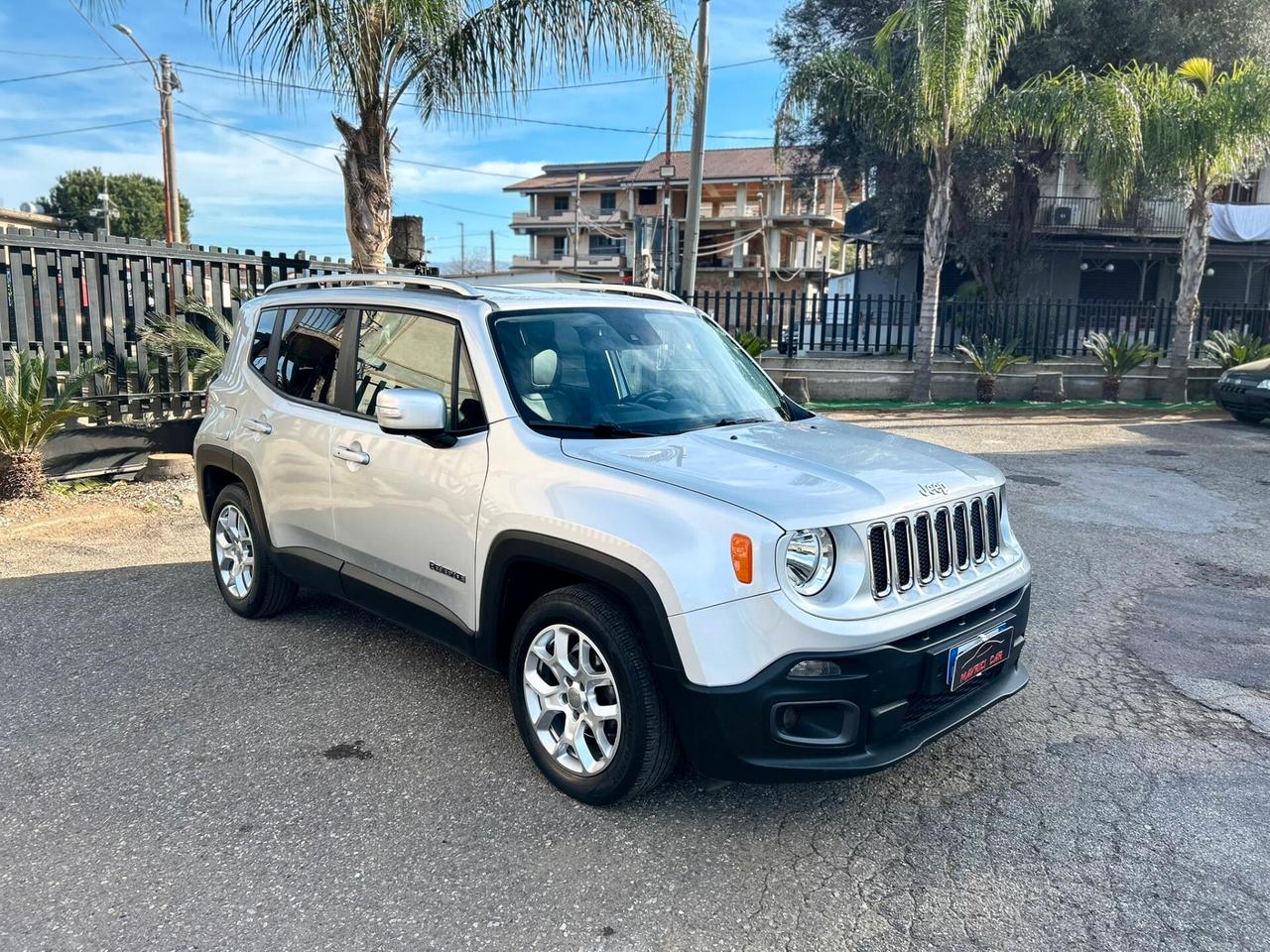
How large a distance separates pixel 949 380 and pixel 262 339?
1354 cm

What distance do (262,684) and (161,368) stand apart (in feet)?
19.7

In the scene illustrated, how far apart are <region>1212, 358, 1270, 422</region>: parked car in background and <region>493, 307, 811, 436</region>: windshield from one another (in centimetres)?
1119

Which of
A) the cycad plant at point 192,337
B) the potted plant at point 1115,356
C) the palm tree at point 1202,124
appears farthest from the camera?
the potted plant at point 1115,356

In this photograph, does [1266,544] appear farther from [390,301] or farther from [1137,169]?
[1137,169]

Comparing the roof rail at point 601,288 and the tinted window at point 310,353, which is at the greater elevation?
the roof rail at point 601,288

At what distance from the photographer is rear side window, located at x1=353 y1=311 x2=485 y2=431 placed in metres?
3.79

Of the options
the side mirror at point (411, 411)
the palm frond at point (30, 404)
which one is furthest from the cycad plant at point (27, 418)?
the side mirror at point (411, 411)

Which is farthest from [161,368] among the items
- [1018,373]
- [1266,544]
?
[1018,373]

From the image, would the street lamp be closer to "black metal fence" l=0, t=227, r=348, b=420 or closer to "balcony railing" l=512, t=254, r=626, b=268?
"black metal fence" l=0, t=227, r=348, b=420

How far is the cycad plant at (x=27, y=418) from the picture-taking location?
7.45 metres

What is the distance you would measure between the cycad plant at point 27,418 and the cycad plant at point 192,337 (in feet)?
3.83

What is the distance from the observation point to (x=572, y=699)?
3.31m

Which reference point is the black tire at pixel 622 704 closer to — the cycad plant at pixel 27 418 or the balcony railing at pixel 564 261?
the cycad plant at pixel 27 418

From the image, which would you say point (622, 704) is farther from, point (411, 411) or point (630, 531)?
point (411, 411)
